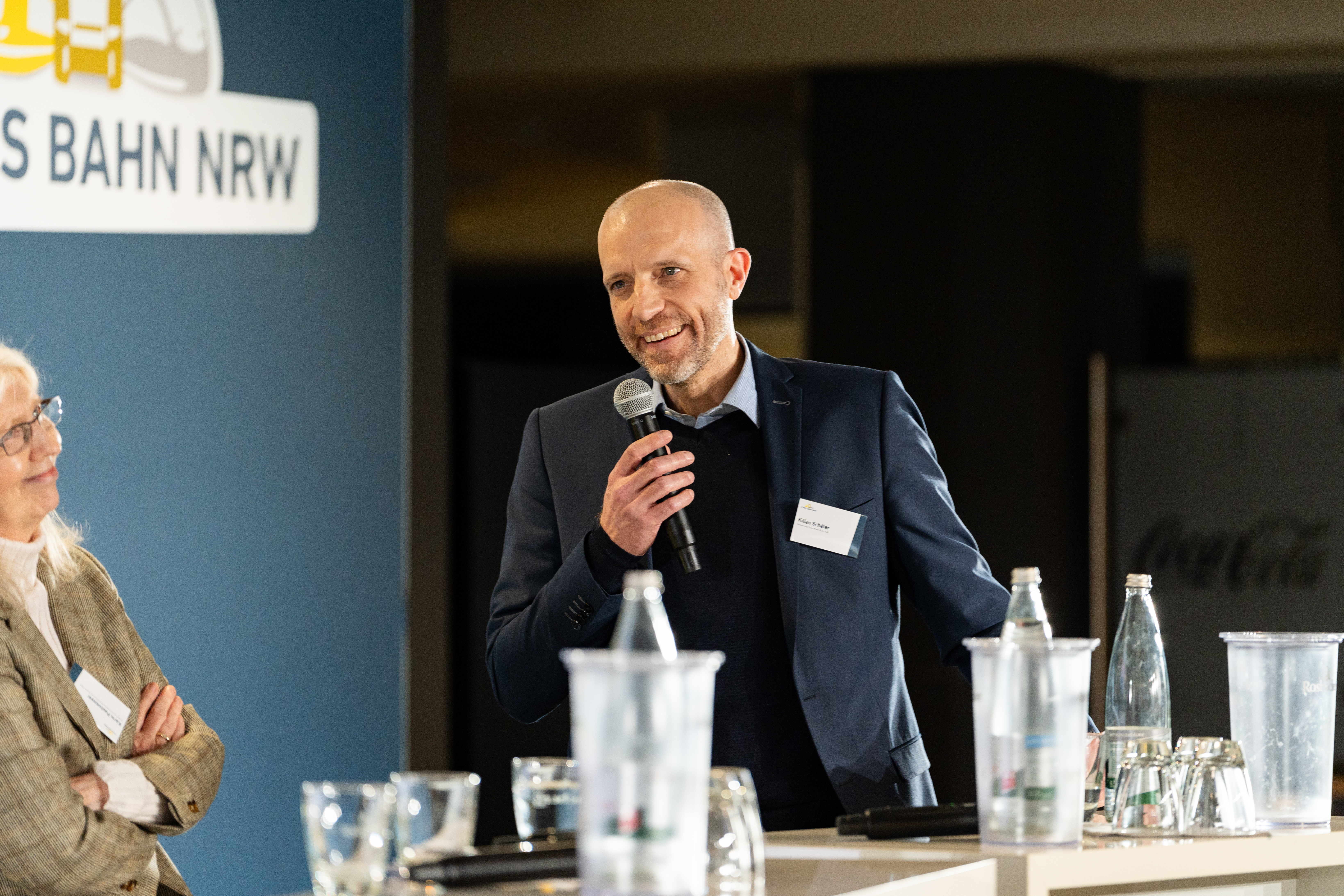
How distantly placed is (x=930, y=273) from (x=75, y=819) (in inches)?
171

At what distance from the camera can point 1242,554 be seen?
596cm

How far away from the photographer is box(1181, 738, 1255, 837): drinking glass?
1.94 m

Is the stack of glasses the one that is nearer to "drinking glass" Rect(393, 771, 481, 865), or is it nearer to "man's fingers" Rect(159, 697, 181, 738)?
"drinking glass" Rect(393, 771, 481, 865)

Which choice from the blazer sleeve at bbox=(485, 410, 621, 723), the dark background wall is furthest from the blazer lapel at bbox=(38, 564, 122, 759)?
the dark background wall

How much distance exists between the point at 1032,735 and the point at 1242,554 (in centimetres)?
463

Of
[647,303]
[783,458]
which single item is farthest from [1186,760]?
[647,303]

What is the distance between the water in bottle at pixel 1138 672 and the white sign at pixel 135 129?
2.55 m

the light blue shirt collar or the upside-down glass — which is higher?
the light blue shirt collar

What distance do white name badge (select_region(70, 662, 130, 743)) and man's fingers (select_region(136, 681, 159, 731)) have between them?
1.0 inches

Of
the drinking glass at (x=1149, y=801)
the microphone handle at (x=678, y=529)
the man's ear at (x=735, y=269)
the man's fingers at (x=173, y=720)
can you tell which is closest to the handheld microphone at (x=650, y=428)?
the microphone handle at (x=678, y=529)

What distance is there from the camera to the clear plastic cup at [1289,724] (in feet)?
6.65

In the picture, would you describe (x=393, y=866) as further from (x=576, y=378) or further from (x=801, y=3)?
(x=801, y=3)

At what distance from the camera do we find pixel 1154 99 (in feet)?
22.6

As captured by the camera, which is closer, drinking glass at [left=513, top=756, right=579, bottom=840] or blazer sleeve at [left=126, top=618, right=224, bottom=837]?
drinking glass at [left=513, top=756, right=579, bottom=840]
